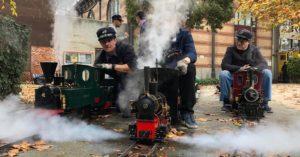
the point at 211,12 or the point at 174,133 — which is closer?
the point at 174,133

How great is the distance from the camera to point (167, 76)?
231 inches

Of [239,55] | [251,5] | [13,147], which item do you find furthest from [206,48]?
[13,147]

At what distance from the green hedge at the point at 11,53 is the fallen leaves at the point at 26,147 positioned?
4084 millimetres

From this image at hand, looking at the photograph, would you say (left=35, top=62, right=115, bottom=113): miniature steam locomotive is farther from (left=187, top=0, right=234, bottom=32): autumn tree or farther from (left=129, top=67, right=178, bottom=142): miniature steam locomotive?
(left=187, top=0, right=234, bottom=32): autumn tree

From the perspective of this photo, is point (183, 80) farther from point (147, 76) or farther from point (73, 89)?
point (73, 89)

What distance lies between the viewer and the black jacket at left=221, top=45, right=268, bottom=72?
8.61 meters

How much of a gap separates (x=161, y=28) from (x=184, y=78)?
0.91 meters

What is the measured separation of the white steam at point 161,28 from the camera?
22.1ft

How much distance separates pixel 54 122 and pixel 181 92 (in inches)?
82.2

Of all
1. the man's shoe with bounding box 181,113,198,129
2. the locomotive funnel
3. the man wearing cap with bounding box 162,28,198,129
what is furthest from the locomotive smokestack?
the locomotive funnel

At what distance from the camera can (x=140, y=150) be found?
17.0 feet

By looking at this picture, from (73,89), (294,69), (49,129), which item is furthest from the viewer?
(294,69)

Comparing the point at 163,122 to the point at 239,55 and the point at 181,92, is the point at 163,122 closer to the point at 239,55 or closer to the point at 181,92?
the point at 181,92

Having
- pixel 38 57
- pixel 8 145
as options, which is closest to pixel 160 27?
pixel 8 145
